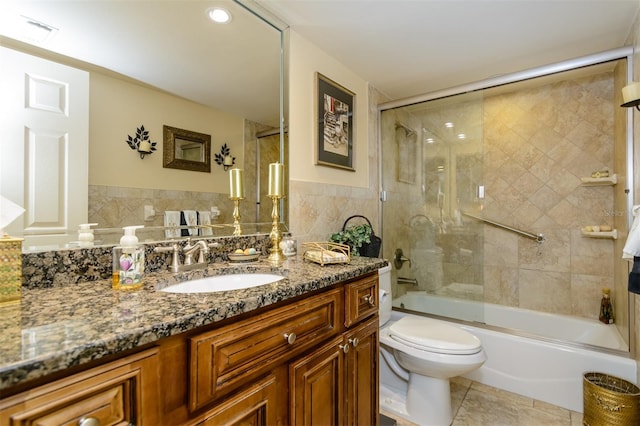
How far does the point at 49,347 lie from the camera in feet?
1.54

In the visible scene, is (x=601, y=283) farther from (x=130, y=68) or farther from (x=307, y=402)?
(x=130, y=68)

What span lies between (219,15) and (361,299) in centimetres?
144

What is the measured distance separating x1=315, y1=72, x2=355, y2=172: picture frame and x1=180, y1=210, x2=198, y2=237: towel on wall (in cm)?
87

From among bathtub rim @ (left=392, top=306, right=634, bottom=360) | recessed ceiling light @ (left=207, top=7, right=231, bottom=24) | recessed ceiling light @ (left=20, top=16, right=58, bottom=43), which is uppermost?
recessed ceiling light @ (left=207, top=7, right=231, bottom=24)

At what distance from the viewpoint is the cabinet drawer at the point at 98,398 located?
441mm

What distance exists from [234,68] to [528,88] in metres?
2.49

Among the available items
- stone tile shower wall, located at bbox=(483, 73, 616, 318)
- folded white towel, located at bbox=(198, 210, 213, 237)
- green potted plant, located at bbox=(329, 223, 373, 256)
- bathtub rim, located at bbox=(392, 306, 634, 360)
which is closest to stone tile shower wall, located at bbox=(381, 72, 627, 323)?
stone tile shower wall, located at bbox=(483, 73, 616, 318)

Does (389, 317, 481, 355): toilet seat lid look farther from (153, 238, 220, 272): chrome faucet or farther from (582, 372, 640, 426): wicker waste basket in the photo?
(153, 238, 220, 272): chrome faucet

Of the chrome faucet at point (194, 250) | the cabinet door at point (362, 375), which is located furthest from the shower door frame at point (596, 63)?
the chrome faucet at point (194, 250)

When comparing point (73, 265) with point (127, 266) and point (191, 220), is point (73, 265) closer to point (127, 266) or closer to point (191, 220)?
point (127, 266)

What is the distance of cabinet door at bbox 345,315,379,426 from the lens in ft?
3.84

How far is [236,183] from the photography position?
4.82ft

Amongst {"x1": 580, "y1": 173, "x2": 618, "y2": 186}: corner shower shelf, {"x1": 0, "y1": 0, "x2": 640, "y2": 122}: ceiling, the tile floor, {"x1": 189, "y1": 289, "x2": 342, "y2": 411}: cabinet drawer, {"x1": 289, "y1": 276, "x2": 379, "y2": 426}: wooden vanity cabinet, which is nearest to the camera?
{"x1": 189, "y1": 289, "x2": 342, "y2": 411}: cabinet drawer

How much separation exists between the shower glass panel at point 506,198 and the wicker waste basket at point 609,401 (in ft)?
2.33
